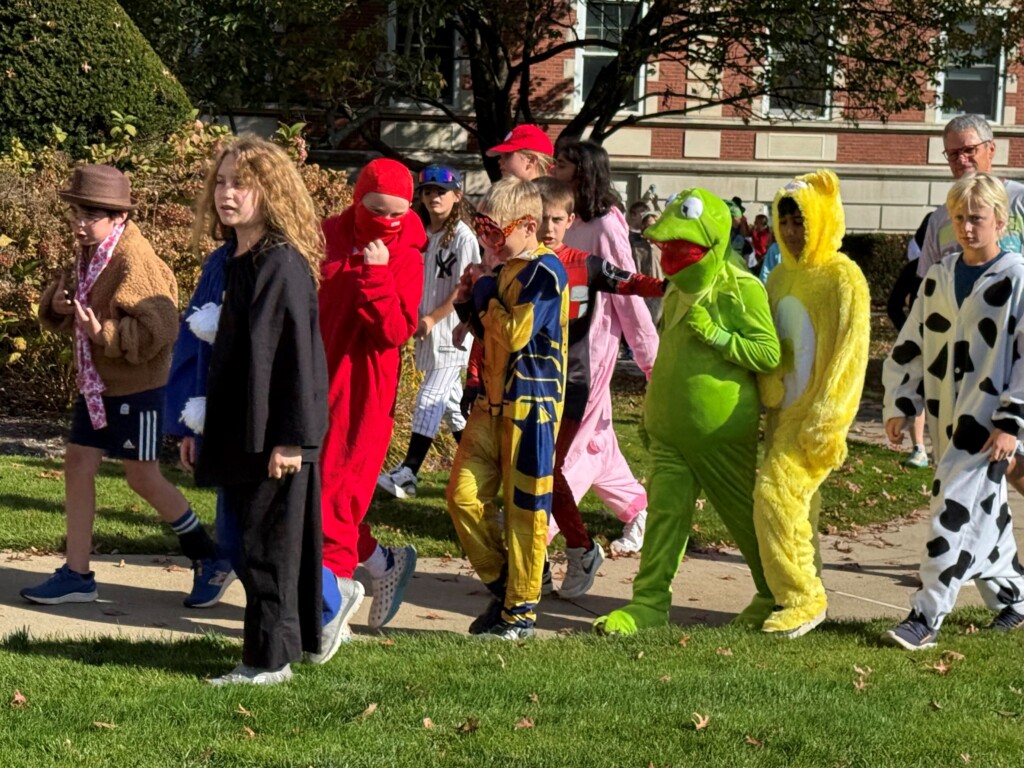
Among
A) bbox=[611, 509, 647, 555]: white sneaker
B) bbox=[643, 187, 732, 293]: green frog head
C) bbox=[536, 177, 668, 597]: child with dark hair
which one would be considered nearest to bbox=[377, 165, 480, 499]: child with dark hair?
bbox=[611, 509, 647, 555]: white sneaker

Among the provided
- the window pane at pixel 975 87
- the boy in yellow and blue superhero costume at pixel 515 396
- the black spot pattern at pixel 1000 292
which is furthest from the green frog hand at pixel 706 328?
the window pane at pixel 975 87

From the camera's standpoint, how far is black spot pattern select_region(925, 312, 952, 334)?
6199mm

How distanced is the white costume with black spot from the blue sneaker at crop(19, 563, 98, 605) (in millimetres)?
3461

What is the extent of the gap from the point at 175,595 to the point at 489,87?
57.2ft

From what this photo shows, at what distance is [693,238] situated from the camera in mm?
5945

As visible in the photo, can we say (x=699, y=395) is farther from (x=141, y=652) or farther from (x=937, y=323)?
(x=141, y=652)

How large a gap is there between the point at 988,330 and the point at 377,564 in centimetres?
268

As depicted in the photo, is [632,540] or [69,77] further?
[69,77]

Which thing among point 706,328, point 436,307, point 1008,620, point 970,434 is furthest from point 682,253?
point 436,307

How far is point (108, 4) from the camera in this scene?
11562mm

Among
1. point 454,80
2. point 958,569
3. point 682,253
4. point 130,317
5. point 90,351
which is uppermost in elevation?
point 454,80

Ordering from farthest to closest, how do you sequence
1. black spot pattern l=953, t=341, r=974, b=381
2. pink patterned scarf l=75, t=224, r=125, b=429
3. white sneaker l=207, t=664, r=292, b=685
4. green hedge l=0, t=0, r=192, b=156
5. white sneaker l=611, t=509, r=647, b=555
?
green hedge l=0, t=0, r=192, b=156, white sneaker l=611, t=509, r=647, b=555, pink patterned scarf l=75, t=224, r=125, b=429, black spot pattern l=953, t=341, r=974, b=381, white sneaker l=207, t=664, r=292, b=685

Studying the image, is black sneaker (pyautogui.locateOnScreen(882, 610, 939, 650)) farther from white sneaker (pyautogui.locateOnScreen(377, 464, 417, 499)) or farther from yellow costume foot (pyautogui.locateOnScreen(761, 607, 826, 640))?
white sneaker (pyautogui.locateOnScreen(377, 464, 417, 499))

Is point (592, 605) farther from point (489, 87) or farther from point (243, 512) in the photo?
point (489, 87)
